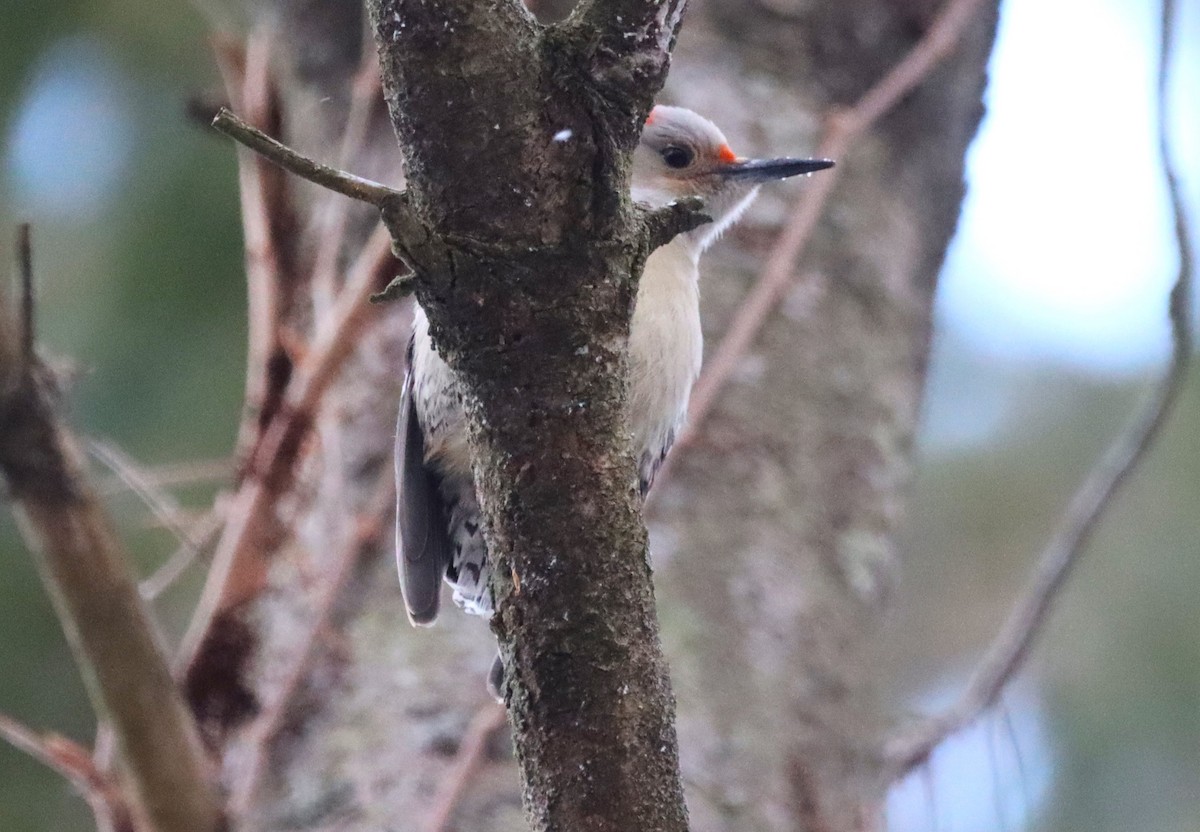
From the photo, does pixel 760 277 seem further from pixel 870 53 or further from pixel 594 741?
pixel 594 741

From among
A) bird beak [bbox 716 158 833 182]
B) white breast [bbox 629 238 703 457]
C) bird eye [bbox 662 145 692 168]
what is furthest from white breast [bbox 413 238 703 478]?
bird eye [bbox 662 145 692 168]

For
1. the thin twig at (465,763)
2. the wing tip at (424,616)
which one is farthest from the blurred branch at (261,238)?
the thin twig at (465,763)

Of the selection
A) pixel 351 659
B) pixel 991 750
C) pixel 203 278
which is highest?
pixel 203 278

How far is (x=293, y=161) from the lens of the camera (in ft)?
3.44

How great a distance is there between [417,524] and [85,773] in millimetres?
718

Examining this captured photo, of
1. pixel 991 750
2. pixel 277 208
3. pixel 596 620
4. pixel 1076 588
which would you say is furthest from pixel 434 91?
pixel 1076 588

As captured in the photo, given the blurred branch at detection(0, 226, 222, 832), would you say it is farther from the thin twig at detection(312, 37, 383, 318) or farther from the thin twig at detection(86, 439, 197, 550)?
the thin twig at detection(312, 37, 383, 318)

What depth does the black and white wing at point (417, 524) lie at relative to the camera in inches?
97.7

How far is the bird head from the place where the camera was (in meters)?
3.00

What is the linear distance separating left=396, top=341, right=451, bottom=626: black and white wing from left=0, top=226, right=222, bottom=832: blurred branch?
427mm

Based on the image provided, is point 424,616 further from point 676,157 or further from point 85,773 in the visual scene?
point 676,157

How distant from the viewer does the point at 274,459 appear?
2.96 meters

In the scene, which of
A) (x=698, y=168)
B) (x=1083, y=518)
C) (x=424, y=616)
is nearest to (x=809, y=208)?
(x=698, y=168)

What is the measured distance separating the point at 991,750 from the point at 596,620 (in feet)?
6.27
